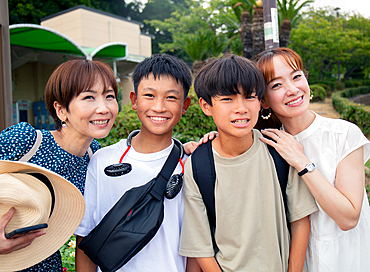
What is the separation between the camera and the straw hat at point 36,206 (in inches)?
52.1

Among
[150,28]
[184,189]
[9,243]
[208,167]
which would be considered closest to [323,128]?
[208,167]

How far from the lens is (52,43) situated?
10211 mm

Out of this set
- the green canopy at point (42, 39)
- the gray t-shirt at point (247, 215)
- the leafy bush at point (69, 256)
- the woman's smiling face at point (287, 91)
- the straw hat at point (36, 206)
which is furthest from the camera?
the green canopy at point (42, 39)

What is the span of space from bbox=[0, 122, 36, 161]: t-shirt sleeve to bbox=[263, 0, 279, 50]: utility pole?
279 cm

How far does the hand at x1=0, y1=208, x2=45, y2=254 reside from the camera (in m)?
1.34

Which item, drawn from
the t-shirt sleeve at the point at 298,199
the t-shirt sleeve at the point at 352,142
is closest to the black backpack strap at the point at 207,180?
the t-shirt sleeve at the point at 298,199

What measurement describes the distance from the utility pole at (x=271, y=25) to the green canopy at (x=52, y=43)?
7760 mm

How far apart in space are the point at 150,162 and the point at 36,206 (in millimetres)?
700

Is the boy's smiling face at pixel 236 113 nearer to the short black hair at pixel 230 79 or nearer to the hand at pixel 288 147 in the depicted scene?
the short black hair at pixel 230 79

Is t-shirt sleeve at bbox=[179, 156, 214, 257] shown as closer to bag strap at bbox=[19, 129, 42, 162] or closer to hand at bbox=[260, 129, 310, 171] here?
hand at bbox=[260, 129, 310, 171]

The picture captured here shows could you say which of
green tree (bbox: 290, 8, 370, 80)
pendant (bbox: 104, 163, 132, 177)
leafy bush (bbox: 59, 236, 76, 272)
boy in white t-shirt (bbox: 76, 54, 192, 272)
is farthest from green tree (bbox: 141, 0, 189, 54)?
pendant (bbox: 104, 163, 132, 177)

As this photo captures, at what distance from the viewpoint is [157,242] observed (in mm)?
1659

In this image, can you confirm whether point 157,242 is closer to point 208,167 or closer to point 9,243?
point 208,167

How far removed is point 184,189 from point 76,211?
0.64 m
